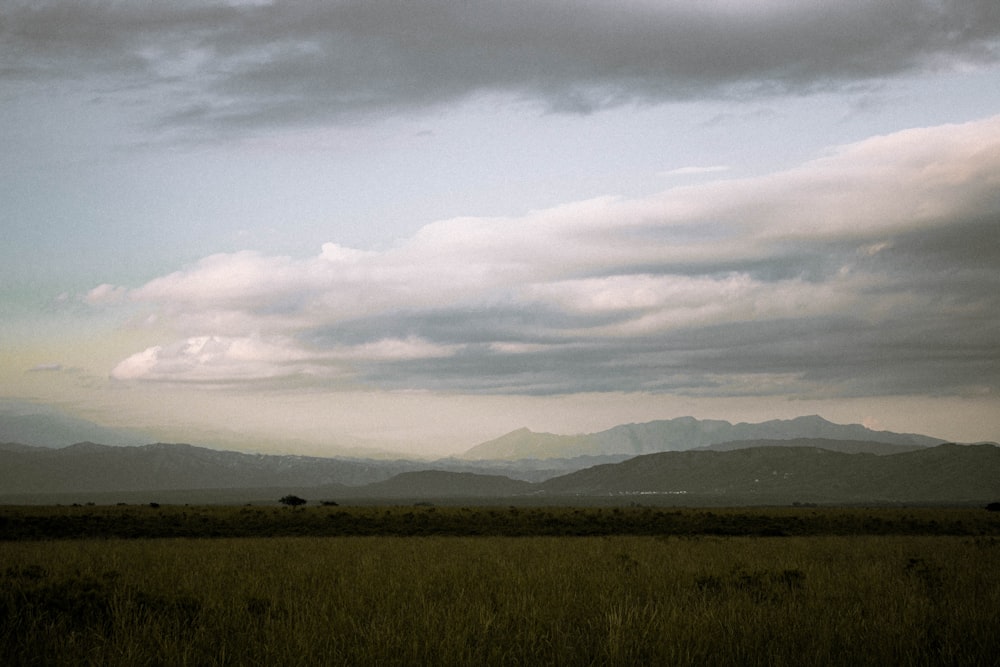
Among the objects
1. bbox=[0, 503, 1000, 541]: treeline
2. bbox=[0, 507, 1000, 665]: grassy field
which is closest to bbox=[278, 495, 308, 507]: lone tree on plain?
bbox=[0, 503, 1000, 541]: treeline

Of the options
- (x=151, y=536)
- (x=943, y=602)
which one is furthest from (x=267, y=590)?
(x=151, y=536)

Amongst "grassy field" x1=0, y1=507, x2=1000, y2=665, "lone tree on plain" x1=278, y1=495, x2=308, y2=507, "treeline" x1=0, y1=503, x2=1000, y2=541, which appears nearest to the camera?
"grassy field" x1=0, y1=507, x2=1000, y2=665

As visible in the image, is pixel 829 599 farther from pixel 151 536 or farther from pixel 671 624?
pixel 151 536

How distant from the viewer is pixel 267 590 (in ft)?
52.2

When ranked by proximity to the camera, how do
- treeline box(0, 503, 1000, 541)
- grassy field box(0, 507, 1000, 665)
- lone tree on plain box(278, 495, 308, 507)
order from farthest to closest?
1. lone tree on plain box(278, 495, 308, 507)
2. treeline box(0, 503, 1000, 541)
3. grassy field box(0, 507, 1000, 665)

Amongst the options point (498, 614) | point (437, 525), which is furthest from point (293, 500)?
point (498, 614)

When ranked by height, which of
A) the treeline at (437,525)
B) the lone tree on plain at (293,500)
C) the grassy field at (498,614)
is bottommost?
the lone tree on plain at (293,500)

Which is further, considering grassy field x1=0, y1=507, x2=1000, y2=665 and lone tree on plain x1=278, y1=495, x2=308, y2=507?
lone tree on plain x1=278, y1=495, x2=308, y2=507

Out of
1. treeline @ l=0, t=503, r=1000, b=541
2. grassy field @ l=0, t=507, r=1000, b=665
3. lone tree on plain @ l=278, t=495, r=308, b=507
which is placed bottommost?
lone tree on plain @ l=278, t=495, r=308, b=507

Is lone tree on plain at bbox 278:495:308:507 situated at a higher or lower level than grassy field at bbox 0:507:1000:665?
lower

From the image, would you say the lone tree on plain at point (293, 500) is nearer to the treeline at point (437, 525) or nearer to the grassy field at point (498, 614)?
the treeline at point (437, 525)

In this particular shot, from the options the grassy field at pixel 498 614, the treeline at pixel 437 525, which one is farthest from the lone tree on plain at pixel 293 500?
the grassy field at pixel 498 614

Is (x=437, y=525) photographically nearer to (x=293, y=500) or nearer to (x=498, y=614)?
(x=498, y=614)

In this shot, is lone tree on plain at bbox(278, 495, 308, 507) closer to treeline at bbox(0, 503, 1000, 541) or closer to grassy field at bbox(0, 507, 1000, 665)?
treeline at bbox(0, 503, 1000, 541)
